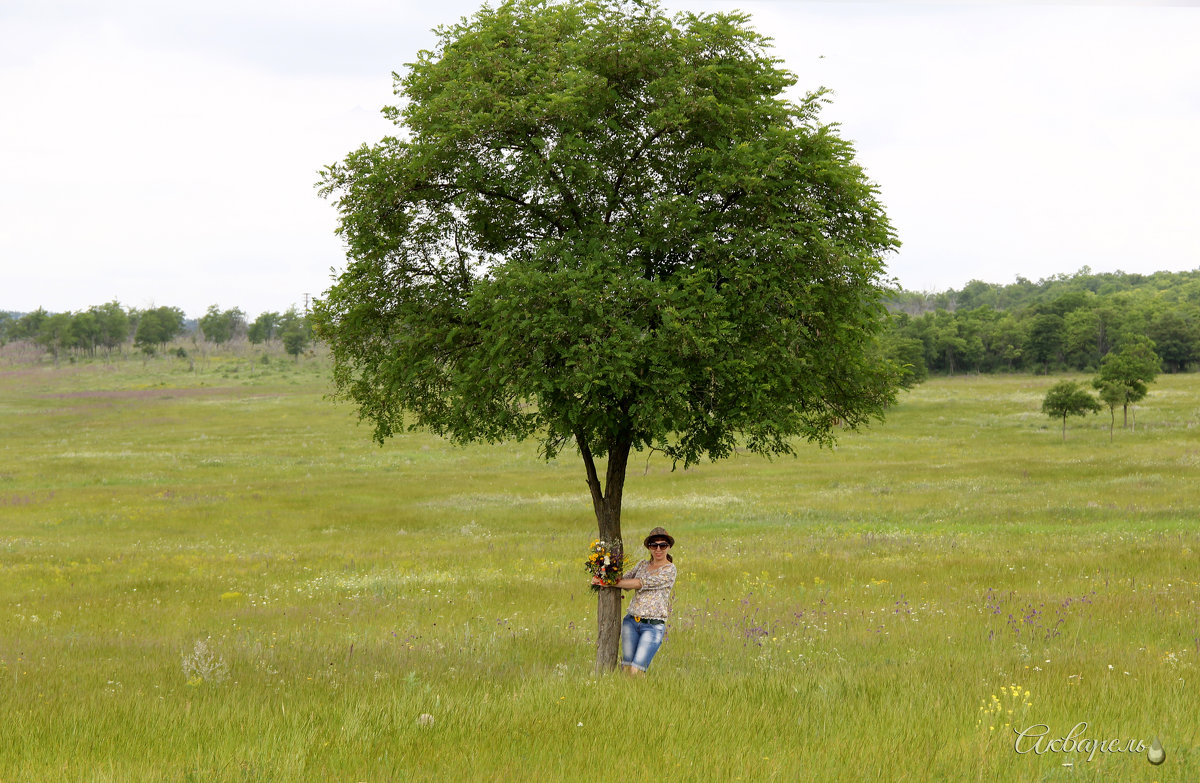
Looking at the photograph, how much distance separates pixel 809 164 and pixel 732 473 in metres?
44.5

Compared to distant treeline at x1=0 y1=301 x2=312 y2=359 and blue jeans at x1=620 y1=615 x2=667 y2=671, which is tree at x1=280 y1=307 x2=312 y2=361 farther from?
blue jeans at x1=620 y1=615 x2=667 y2=671

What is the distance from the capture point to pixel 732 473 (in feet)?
174

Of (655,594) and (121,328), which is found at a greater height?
(121,328)

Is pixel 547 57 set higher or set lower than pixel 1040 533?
higher

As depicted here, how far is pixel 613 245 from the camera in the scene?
973 cm

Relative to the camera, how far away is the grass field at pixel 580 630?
6555 mm

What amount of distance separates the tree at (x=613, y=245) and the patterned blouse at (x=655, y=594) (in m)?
1.06

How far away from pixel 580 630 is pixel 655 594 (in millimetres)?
5104

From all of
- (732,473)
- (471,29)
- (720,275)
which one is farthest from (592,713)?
(732,473)

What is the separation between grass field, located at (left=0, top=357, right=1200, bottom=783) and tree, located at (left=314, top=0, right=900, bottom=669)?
3242mm

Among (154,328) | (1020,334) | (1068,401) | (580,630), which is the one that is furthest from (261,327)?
(580,630)

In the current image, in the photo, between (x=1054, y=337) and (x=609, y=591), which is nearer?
(x=609, y=591)

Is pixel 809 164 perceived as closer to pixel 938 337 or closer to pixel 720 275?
pixel 720 275

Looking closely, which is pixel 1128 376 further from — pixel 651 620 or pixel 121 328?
pixel 121 328
